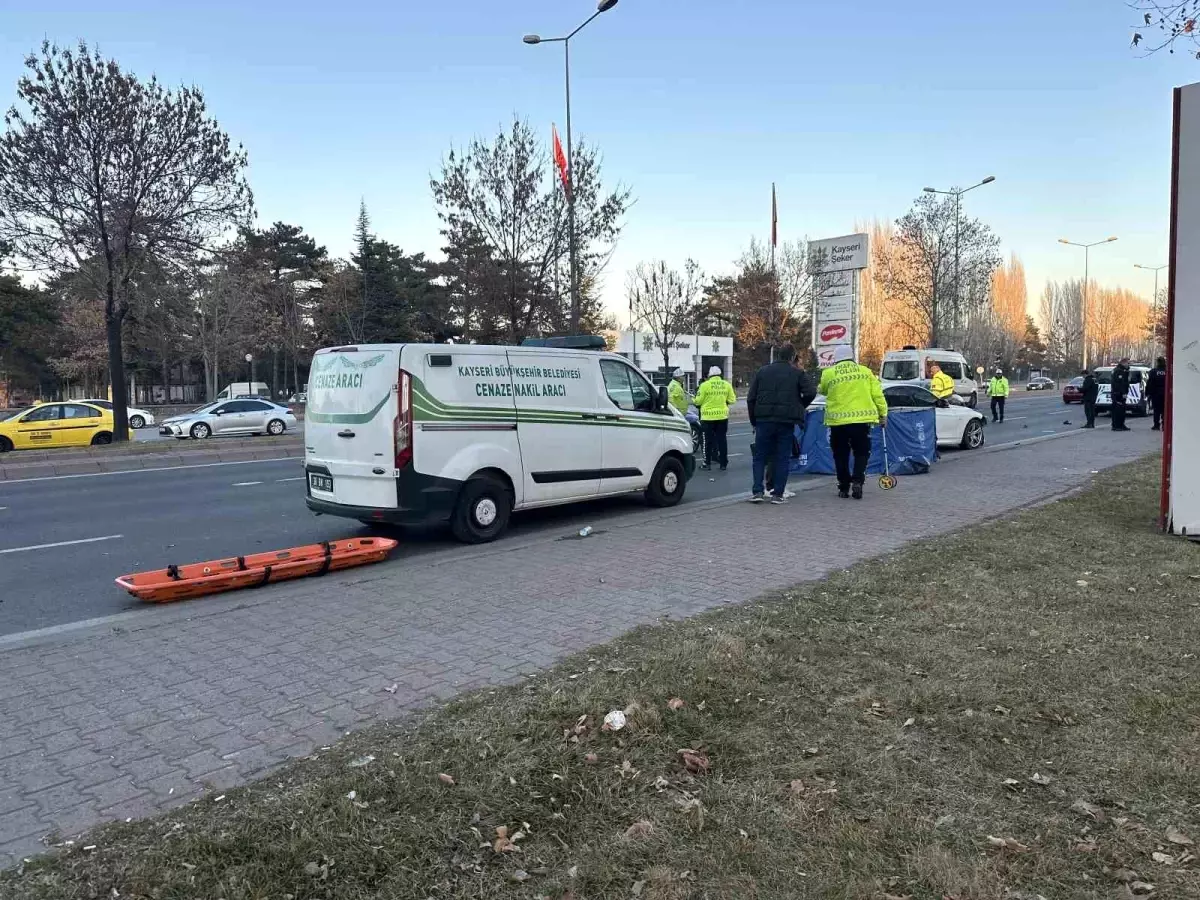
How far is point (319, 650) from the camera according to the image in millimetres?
4910

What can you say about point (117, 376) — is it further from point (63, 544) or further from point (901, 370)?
point (901, 370)

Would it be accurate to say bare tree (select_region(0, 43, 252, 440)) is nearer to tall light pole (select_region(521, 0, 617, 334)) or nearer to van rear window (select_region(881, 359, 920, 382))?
tall light pole (select_region(521, 0, 617, 334))

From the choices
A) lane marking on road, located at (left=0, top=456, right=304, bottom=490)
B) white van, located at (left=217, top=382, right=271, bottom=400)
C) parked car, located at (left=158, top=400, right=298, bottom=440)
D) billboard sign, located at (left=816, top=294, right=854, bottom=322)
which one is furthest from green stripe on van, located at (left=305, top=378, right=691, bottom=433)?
white van, located at (left=217, top=382, right=271, bottom=400)

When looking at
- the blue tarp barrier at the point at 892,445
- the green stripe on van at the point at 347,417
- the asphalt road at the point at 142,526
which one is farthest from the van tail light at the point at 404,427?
the blue tarp barrier at the point at 892,445

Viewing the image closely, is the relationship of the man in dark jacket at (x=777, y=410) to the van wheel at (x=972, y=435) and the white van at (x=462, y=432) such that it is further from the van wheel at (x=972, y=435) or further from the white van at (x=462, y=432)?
the van wheel at (x=972, y=435)

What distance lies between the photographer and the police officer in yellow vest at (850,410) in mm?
10484

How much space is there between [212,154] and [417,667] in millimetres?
20233

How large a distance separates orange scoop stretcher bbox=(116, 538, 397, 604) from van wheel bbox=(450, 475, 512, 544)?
94 cm

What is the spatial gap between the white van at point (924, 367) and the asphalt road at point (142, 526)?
17.5m

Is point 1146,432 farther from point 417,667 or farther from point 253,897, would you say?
point 253,897

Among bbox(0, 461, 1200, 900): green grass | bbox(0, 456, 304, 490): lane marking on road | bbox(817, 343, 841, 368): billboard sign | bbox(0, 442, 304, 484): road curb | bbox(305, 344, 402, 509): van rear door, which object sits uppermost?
bbox(817, 343, 841, 368): billboard sign

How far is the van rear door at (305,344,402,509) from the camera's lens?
7.80m

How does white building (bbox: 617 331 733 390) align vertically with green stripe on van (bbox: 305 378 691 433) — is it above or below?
above

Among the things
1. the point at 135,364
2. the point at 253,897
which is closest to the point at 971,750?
the point at 253,897
